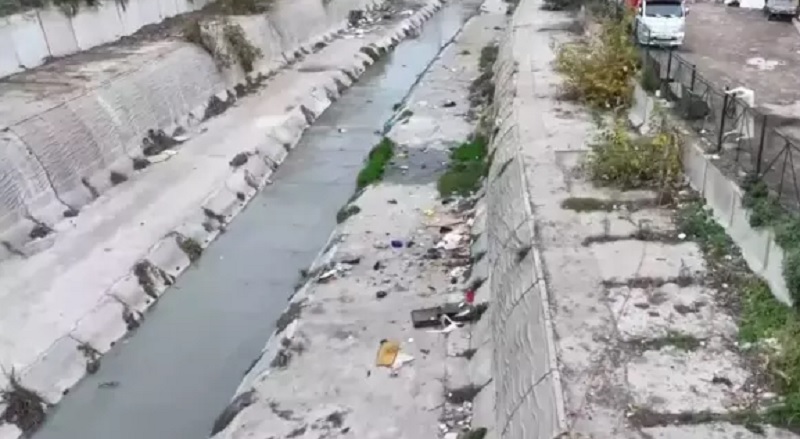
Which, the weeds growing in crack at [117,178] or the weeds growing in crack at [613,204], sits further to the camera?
the weeds growing in crack at [117,178]

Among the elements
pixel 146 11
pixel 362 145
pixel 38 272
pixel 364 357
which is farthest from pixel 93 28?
pixel 364 357

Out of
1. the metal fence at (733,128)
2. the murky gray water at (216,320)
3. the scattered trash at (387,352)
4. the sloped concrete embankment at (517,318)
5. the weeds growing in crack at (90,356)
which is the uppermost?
the metal fence at (733,128)

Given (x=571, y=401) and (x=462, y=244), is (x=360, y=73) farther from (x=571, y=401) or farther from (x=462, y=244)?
(x=571, y=401)

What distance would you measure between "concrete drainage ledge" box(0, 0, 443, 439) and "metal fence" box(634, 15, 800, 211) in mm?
5749

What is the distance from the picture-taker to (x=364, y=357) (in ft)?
33.5

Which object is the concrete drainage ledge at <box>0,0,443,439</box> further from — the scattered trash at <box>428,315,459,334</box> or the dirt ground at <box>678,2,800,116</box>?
the dirt ground at <box>678,2,800,116</box>

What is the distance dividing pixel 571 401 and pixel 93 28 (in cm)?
1730

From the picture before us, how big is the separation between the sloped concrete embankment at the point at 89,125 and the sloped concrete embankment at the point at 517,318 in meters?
6.68

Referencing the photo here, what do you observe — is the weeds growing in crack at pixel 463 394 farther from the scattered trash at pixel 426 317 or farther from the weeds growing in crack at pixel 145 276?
the weeds growing in crack at pixel 145 276

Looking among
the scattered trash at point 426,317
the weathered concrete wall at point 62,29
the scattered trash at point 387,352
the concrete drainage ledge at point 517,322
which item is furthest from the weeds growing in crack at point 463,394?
the weathered concrete wall at point 62,29

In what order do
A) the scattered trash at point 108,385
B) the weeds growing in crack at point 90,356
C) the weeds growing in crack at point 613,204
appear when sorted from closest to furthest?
the scattered trash at point 108,385
the weeds growing in crack at point 90,356
the weeds growing in crack at point 613,204

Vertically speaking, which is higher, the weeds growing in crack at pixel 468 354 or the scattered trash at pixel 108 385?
the weeds growing in crack at pixel 468 354

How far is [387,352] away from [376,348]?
0.62 feet

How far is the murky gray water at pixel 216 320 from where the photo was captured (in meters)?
10.0
